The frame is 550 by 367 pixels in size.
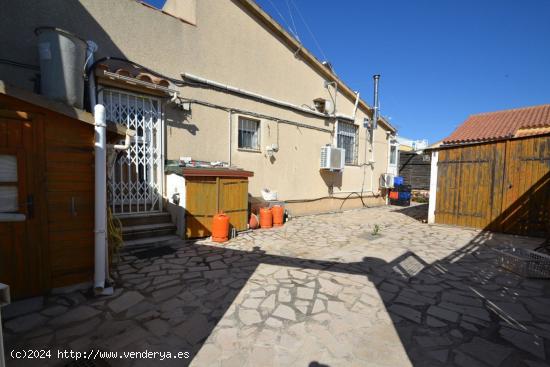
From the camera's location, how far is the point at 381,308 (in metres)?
3.51

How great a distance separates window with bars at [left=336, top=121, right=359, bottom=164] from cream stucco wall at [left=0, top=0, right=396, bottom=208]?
625 millimetres

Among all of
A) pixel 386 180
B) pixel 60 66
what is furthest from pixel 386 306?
pixel 386 180

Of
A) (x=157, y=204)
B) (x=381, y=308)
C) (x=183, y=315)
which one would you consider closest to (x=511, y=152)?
(x=381, y=308)

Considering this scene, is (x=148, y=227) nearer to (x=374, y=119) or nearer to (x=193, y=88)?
(x=193, y=88)

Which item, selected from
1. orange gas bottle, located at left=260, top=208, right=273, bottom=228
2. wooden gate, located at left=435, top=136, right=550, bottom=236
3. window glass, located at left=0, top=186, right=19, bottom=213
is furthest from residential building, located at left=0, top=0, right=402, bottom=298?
wooden gate, located at left=435, top=136, right=550, bottom=236

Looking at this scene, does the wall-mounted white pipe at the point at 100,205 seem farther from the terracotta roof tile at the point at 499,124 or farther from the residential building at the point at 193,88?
the terracotta roof tile at the point at 499,124

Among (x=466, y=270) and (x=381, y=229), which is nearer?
(x=466, y=270)

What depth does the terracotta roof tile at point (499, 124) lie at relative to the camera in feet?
36.6

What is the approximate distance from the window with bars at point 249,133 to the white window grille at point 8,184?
5.70 meters

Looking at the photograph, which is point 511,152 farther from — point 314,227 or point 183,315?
point 183,315

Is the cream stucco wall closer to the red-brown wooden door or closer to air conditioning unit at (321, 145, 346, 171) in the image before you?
air conditioning unit at (321, 145, 346, 171)

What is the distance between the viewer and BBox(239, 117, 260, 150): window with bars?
8.57m

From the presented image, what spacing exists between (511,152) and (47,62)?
10.8m

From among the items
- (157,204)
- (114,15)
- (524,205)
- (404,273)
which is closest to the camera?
(404,273)
